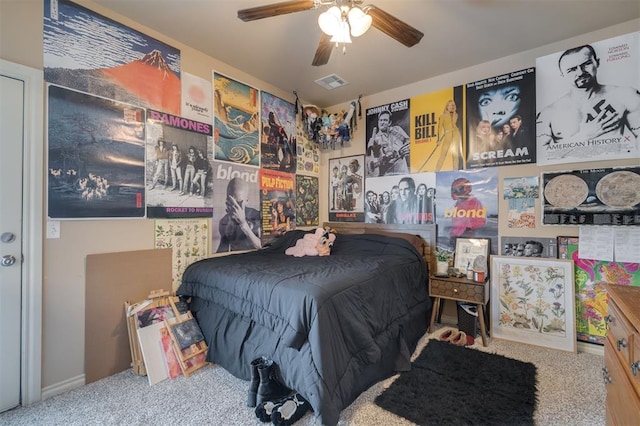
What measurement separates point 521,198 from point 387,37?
2.00 metres

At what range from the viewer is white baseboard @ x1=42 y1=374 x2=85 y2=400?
190cm

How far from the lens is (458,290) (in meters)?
2.69

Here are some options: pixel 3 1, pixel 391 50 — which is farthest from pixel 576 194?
pixel 3 1

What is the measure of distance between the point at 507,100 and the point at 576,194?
1106mm

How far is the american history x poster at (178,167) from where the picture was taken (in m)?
2.43

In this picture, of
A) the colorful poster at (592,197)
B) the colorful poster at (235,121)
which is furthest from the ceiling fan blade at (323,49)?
the colorful poster at (592,197)

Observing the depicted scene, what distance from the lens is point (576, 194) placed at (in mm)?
2469

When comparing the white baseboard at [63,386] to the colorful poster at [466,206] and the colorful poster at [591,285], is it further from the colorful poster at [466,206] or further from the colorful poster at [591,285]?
the colorful poster at [591,285]

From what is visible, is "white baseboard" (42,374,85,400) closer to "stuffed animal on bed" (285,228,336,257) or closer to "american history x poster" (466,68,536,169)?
"stuffed animal on bed" (285,228,336,257)

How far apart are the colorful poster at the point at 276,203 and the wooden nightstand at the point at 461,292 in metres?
1.85

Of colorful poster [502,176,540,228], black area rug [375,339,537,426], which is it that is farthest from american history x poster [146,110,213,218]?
colorful poster [502,176,540,228]

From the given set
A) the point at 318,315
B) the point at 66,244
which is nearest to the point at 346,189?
the point at 318,315

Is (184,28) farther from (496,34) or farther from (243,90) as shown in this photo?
(496,34)

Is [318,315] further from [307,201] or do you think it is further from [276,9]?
[307,201]
